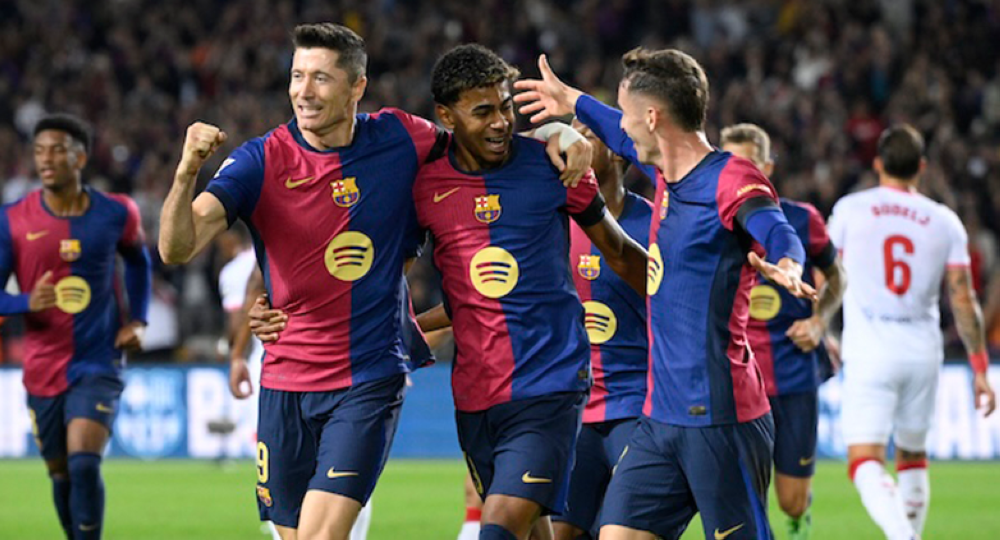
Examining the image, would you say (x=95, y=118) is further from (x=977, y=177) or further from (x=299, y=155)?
(x=299, y=155)

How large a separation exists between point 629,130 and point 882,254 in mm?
3899

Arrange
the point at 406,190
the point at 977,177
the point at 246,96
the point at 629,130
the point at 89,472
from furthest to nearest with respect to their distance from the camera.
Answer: the point at 246,96
the point at 977,177
the point at 89,472
the point at 406,190
the point at 629,130

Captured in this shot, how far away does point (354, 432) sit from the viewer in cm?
623

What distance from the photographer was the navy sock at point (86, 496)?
362 inches

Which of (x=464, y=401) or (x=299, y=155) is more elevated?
(x=299, y=155)

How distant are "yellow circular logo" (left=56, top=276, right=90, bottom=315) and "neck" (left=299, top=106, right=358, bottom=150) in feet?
11.8

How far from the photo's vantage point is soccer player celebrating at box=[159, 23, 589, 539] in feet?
20.8

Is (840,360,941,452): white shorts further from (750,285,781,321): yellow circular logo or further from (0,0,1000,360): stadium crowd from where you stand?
(0,0,1000,360): stadium crowd

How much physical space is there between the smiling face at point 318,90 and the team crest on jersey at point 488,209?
0.67m

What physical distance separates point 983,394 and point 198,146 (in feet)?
19.0

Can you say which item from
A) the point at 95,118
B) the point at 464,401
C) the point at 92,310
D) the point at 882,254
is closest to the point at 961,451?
the point at 882,254

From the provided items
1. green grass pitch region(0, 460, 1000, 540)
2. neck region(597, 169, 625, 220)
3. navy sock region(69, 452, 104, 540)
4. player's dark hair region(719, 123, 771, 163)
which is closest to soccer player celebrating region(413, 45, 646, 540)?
neck region(597, 169, 625, 220)

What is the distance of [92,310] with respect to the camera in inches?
378

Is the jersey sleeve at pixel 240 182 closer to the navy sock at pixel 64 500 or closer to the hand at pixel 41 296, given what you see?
the hand at pixel 41 296
